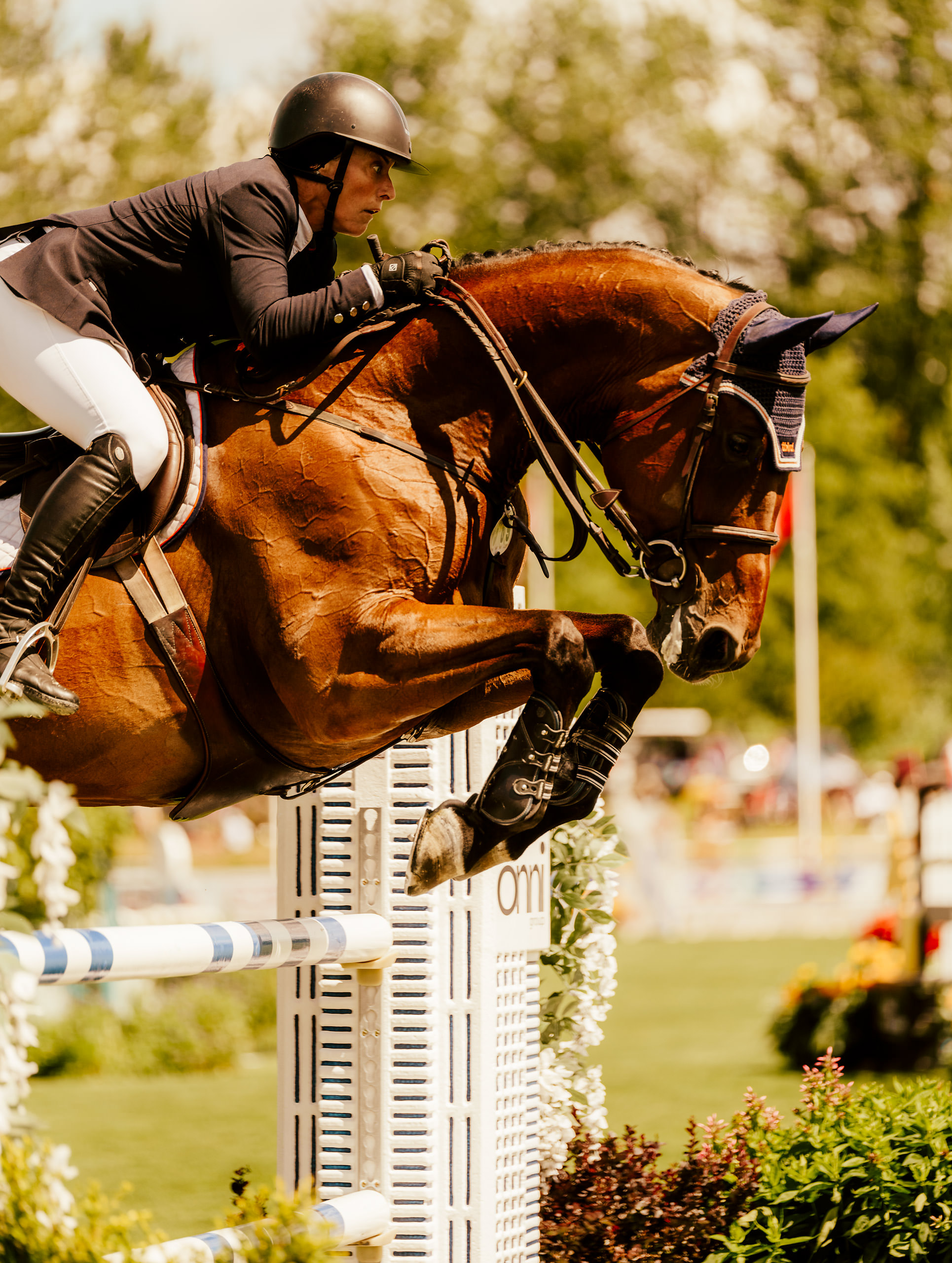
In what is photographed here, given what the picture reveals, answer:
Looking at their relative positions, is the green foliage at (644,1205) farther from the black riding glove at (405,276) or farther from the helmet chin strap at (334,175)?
the helmet chin strap at (334,175)

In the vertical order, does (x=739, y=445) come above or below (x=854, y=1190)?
above

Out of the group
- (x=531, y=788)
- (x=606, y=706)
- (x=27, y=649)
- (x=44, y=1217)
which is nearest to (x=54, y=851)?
(x=44, y=1217)

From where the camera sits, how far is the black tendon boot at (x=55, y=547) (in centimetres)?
325

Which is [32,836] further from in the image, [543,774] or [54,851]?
[54,851]

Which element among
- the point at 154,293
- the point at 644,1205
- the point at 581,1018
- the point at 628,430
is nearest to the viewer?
the point at 154,293

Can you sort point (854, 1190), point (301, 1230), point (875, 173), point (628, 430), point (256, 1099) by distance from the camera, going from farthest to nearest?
1. point (875, 173)
2. point (256, 1099)
3. point (854, 1190)
4. point (628, 430)
5. point (301, 1230)

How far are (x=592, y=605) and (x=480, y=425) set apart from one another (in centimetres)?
2760

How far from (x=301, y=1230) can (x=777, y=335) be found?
2.07 meters

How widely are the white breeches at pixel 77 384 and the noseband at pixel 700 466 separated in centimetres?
112

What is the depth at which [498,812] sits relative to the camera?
336 centimetres

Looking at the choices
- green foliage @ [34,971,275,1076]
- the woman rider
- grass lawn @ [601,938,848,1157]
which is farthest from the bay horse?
green foliage @ [34,971,275,1076]

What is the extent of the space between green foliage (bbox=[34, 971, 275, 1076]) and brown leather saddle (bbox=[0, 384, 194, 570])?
8139 mm

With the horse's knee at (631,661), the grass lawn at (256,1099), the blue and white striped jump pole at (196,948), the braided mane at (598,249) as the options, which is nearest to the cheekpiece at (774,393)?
the braided mane at (598,249)

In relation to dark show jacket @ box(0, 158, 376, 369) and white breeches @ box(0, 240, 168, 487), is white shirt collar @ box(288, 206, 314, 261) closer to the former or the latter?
dark show jacket @ box(0, 158, 376, 369)
